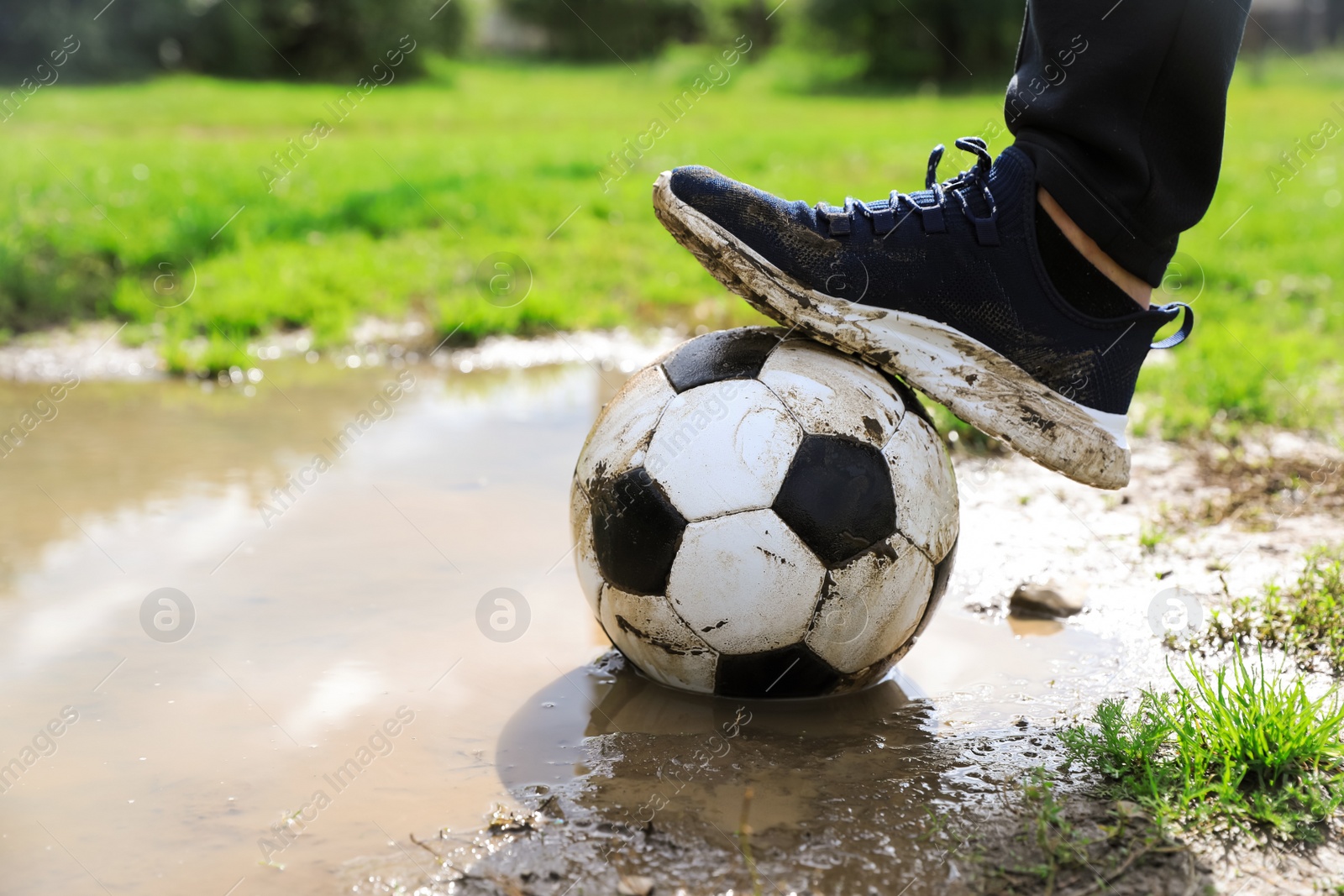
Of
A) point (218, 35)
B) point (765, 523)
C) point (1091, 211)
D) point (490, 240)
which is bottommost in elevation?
point (490, 240)

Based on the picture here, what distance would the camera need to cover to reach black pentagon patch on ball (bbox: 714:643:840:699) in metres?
2.66

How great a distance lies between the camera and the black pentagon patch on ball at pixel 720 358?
9.03 feet

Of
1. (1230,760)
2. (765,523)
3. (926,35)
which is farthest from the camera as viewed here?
(926,35)

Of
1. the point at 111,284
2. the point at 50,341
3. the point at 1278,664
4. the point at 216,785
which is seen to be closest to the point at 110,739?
the point at 216,785

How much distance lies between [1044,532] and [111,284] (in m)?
5.58

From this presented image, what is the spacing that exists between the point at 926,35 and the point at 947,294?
94.6 ft

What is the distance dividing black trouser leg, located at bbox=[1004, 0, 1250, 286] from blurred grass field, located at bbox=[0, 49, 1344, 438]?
1204mm

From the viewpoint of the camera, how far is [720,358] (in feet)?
9.20

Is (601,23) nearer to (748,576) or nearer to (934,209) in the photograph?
(934,209)

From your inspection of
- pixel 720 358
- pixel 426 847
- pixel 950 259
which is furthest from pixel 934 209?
pixel 426 847

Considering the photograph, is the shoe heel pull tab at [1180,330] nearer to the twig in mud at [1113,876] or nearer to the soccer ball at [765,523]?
the soccer ball at [765,523]

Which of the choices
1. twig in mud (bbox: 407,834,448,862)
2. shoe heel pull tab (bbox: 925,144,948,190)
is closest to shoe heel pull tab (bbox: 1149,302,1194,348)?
shoe heel pull tab (bbox: 925,144,948,190)

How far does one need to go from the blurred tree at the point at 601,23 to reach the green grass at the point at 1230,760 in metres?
36.1

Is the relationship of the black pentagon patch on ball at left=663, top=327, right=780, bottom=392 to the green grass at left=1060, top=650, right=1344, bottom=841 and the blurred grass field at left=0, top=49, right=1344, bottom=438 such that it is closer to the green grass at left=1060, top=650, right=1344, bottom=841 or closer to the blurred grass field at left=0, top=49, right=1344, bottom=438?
the green grass at left=1060, top=650, right=1344, bottom=841
